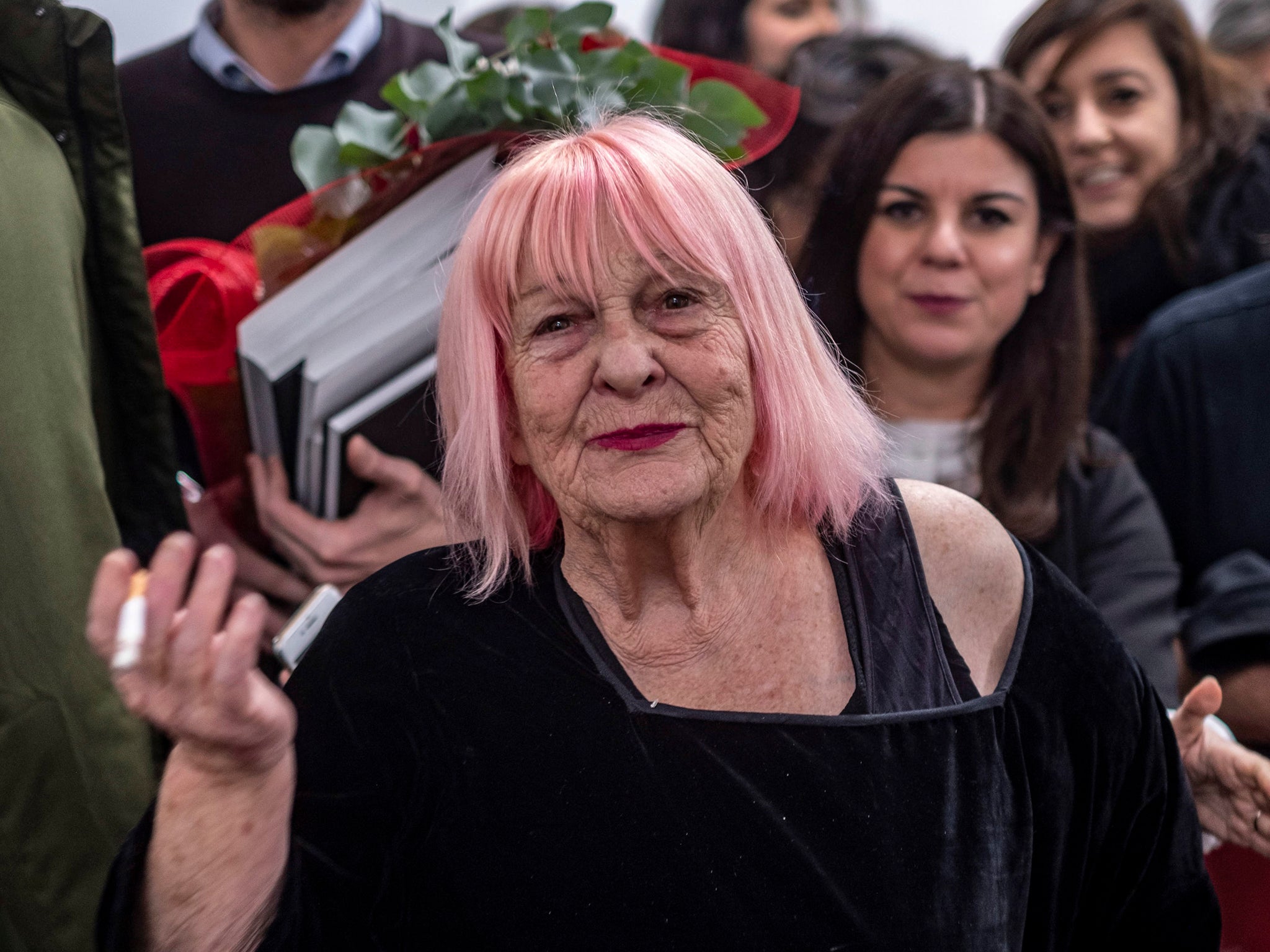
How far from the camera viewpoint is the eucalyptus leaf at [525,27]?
187 cm

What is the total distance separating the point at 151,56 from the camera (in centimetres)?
240

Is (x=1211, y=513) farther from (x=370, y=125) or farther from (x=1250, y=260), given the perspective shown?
(x=370, y=125)

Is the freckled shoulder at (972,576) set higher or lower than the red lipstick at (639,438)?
lower

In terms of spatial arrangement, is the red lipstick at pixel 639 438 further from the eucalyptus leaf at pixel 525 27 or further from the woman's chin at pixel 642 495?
the eucalyptus leaf at pixel 525 27

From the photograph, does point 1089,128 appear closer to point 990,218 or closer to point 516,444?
point 990,218

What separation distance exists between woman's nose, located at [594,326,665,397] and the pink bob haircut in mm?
58

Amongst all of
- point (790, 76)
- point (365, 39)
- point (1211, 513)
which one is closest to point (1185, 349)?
point (1211, 513)

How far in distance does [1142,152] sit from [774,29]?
94 centimetres

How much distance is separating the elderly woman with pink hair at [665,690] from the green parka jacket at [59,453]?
261 mm

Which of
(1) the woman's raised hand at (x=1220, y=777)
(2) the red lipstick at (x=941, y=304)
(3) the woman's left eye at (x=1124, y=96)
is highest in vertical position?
(3) the woman's left eye at (x=1124, y=96)

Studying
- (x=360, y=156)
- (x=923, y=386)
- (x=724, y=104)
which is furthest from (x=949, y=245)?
(x=360, y=156)

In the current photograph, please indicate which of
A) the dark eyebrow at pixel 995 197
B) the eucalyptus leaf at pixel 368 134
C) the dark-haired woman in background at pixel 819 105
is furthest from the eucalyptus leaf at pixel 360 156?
the dark eyebrow at pixel 995 197

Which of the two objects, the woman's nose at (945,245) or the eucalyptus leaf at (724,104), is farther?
the woman's nose at (945,245)

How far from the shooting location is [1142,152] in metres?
2.91
